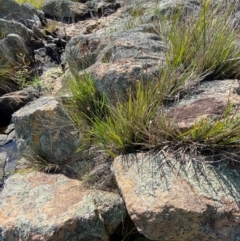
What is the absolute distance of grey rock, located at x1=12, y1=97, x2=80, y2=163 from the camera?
2.87 metres

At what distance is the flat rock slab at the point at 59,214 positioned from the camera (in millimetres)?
2180

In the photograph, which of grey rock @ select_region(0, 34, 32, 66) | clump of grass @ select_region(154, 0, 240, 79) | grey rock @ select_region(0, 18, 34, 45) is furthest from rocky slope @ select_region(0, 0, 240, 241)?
grey rock @ select_region(0, 18, 34, 45)

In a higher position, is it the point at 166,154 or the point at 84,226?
the point at 166,154

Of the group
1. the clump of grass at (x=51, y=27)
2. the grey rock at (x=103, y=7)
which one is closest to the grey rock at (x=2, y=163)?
the clump of grass at (x=51, y=27)

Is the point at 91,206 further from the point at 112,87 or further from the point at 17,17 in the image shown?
the point at 17,17

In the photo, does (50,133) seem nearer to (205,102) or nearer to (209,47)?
(205,102)

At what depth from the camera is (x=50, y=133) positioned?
2.91 metres

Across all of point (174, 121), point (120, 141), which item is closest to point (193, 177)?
point (174, 121)

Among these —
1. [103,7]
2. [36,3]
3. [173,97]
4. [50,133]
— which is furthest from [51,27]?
[173,97]

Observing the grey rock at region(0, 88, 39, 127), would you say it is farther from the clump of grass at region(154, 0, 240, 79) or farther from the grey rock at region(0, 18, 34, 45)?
the clump of grass at region(154, 0, 240, 79)

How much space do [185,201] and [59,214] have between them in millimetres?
893

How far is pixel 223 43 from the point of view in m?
2.79

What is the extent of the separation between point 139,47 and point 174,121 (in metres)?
1.09

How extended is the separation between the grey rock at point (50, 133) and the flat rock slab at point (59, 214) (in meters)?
0.41
